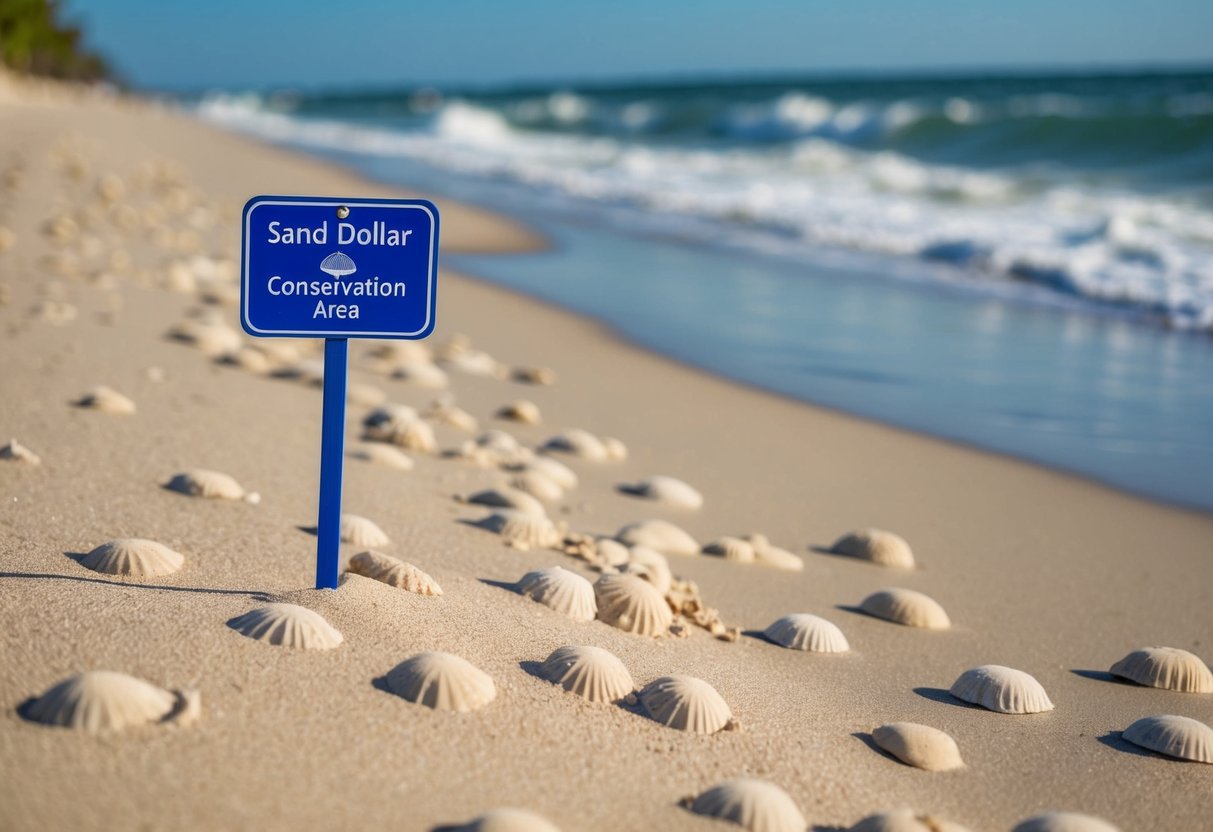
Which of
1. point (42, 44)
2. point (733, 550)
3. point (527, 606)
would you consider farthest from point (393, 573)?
point (42, 44)

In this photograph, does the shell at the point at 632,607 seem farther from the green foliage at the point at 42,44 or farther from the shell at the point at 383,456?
the green foliage at the point at 42,44

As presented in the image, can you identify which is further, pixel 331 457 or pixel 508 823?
pixel 331 457

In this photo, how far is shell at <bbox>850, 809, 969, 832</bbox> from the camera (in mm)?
Result: 2256

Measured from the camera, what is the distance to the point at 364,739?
7.69 ft

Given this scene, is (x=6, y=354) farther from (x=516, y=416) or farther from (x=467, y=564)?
(x=467, y=564)

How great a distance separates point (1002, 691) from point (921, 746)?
494 mm

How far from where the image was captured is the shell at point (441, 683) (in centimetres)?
251

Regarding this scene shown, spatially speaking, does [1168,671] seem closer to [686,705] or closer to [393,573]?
[686,705]

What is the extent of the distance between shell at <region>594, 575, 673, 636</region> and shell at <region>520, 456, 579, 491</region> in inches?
56.5

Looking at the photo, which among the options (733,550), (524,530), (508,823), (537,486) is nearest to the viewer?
(508,823)

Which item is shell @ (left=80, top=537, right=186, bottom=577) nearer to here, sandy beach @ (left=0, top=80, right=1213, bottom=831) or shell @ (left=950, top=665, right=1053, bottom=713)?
sandy beach @ (left=0, top=80, right=1213, bottom=831)

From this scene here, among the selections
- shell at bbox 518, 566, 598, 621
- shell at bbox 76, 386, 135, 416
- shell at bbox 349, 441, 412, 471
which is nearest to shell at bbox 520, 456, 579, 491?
shell at bbox 349, 441, 412, 471

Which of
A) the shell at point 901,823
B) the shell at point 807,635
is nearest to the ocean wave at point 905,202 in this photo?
the shell at point 807,635

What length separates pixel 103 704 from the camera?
7.25ft
